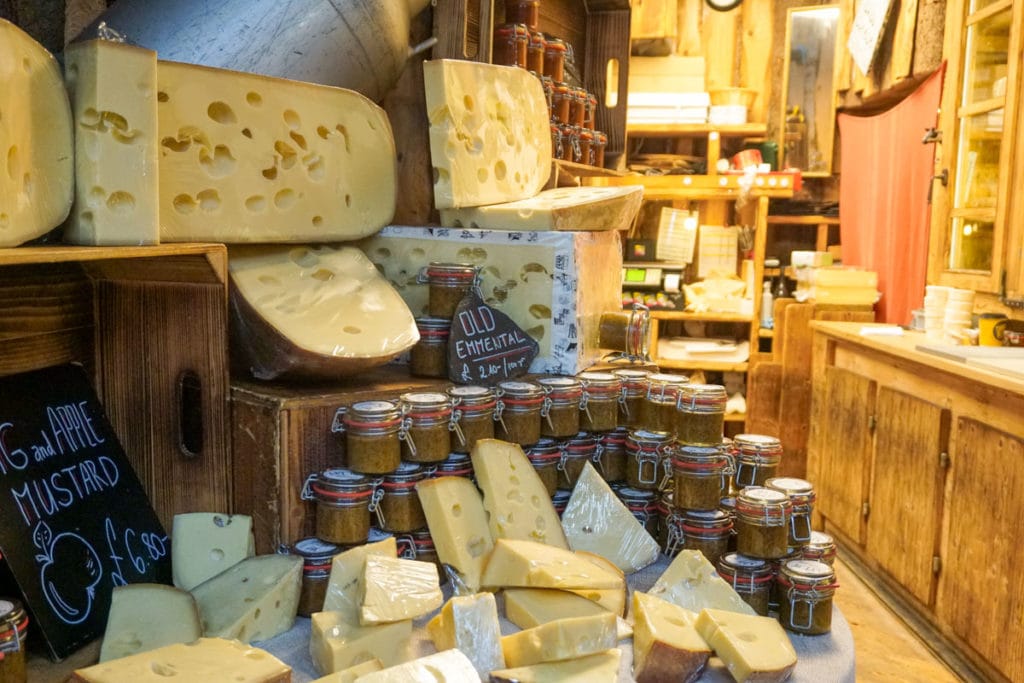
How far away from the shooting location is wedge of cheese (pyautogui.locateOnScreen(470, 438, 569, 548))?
1.81 m

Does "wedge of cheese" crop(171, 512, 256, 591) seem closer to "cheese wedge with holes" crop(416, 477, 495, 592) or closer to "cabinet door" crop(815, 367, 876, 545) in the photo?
"cheese wedge with holes" crop(416, 477, 495, 592)

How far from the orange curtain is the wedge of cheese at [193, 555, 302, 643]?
418 centimetres

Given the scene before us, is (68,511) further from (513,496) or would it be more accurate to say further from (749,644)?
(749,644)

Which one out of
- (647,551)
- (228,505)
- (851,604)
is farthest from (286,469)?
(851,604)

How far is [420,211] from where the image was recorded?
2621 mm

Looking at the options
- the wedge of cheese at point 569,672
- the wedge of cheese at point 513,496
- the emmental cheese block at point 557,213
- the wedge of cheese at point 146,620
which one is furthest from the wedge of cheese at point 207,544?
the emmental cheese block at point 557,213

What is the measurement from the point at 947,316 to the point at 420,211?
102 inches

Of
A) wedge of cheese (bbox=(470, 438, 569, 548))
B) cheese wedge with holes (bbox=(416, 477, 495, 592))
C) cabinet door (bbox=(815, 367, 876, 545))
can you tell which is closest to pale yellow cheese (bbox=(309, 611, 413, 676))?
cheese wedge with holes (bbox=(416, 477, 495, 592))

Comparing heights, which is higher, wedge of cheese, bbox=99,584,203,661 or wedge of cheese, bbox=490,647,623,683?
wedge of cheese, bbox=99,584,203,661

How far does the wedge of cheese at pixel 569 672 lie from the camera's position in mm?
1378

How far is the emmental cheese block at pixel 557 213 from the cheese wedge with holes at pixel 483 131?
5 centimetres

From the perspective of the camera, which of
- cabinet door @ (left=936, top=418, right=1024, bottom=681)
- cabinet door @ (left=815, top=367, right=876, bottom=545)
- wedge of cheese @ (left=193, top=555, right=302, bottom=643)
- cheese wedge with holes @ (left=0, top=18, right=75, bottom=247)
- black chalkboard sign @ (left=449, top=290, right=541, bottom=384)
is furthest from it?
cabinet door @ (left=815, top=367, right=876, bottom=545)

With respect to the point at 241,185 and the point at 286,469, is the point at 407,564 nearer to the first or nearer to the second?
the point at 286,469

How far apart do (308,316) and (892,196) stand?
4.34 meters
